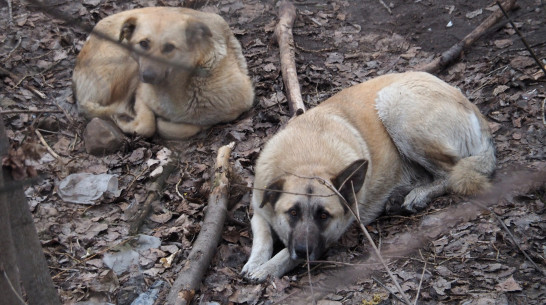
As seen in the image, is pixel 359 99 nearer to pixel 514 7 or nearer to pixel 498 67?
pixel 498 67

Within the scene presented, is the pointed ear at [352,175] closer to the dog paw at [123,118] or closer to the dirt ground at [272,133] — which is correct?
the dirt ground at [272,133]

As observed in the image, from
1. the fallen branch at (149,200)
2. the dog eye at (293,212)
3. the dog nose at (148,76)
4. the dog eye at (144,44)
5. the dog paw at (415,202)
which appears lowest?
the fallen branch at (149,200)

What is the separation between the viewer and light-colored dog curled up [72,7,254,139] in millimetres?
6469

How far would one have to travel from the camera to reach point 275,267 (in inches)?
167

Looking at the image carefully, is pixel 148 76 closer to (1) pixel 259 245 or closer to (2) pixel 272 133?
(2) pixel 272 133

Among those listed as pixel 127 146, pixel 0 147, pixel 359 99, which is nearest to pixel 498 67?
pixel 359 99

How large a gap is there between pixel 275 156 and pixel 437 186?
156cm

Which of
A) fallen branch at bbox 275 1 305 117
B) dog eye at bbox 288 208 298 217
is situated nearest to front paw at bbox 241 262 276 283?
dog eye at bbox 288 208 298 217

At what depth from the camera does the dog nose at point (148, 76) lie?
5908 mm

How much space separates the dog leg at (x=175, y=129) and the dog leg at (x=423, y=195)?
272cm

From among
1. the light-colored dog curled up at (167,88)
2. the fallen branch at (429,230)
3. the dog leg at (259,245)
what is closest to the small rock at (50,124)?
the light-colored dog curled up at (167,88)

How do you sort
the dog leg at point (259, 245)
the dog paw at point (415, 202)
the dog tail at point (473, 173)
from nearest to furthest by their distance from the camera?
the dog leg at point (259, 245), the dog tail at point (473, 173), the dog paw at point (415, 202)

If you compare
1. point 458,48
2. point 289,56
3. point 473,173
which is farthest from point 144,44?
point 458,48

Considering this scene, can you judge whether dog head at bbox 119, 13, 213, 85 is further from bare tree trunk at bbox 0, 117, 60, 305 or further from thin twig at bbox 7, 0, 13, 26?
bare tree trunk at bbox 0, 117, 60, 305
